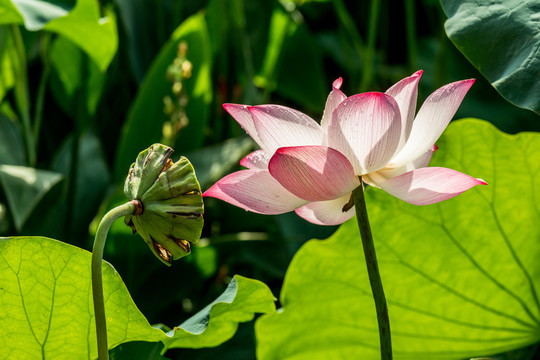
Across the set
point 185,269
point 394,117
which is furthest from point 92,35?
point 394,117

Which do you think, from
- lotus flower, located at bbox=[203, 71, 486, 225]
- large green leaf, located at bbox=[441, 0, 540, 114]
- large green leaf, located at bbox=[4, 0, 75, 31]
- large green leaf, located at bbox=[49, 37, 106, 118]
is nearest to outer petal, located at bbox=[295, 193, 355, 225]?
lotus flower, located at bbox=[203, 71, 486, 225]

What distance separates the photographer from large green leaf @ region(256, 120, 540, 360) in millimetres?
610

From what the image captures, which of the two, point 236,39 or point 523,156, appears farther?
point 236,39

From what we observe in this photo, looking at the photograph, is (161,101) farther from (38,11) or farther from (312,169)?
(312,169)

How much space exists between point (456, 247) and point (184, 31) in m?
0.58

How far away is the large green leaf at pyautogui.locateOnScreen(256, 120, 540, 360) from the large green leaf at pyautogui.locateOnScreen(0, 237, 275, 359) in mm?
155

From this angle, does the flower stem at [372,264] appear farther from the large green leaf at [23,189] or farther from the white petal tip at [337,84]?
the large green leaf at [23,189]

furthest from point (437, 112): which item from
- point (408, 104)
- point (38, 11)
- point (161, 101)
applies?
point (161, 101)

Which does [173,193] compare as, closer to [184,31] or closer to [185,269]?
[185,269]

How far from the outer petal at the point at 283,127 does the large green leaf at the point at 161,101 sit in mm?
640

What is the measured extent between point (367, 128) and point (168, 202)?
0.37 feet

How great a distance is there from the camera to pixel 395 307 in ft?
2.07

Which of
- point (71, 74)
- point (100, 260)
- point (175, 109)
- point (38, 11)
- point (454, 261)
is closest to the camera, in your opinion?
point (100, 260)

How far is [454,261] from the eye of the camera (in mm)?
621
